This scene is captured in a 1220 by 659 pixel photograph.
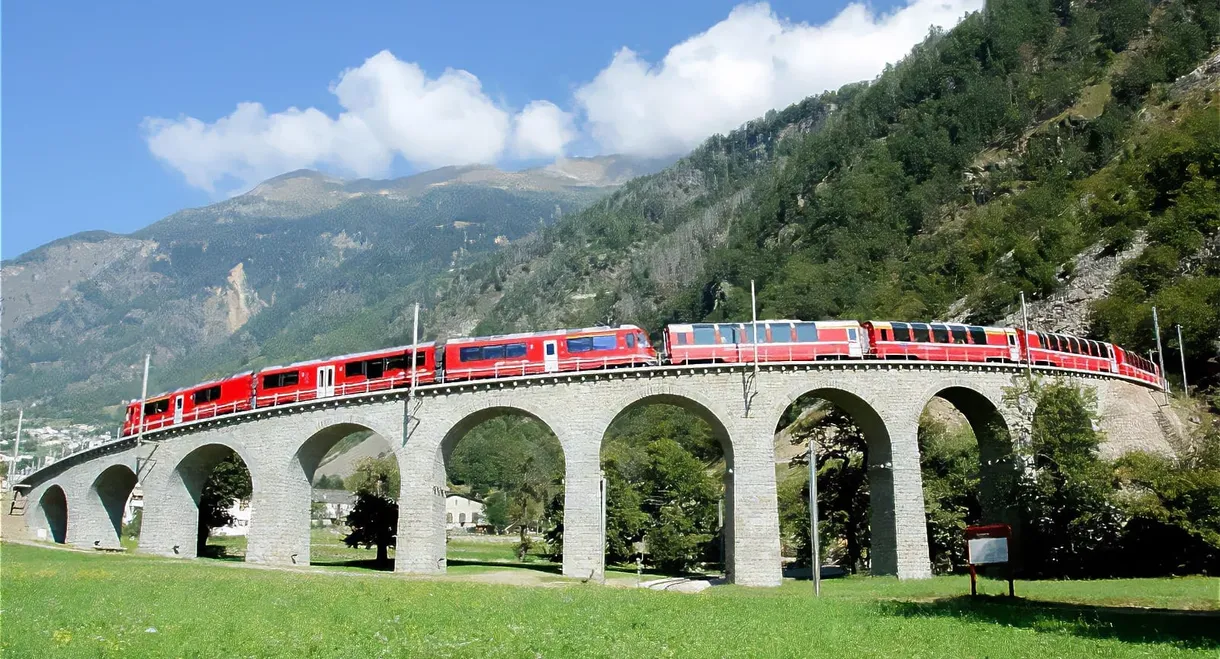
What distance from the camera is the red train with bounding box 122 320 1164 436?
150 ft

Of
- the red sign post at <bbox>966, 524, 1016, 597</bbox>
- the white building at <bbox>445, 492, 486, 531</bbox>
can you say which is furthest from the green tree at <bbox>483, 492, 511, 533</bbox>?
the red sign post at <bbox>966, 524, 1016, 597</bbox>

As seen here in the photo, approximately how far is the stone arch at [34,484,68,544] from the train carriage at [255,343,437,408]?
83.4ft

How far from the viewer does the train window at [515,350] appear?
46.3 meters

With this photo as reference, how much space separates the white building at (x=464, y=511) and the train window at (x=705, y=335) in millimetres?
82350

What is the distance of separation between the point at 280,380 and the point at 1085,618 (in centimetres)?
3993

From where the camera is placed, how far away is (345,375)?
48750 mm

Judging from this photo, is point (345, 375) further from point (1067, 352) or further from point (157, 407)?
point (1067, 352)

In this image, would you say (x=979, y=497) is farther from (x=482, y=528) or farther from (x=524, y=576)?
(x=482, y=528)

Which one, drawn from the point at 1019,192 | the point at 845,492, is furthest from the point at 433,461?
the point at 1019,192

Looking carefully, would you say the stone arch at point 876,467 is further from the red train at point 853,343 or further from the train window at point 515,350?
the train window at point 515,350

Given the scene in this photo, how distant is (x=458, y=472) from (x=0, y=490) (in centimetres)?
7711

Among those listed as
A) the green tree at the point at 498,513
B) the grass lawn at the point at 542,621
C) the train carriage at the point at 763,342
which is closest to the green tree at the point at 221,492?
the grass lawn at the point at 542,621

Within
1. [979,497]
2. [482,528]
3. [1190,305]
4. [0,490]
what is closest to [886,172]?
[1190,305]

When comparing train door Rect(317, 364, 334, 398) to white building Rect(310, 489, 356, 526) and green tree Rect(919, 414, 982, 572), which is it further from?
A: white building Rect(310, 489, 356, 526)
